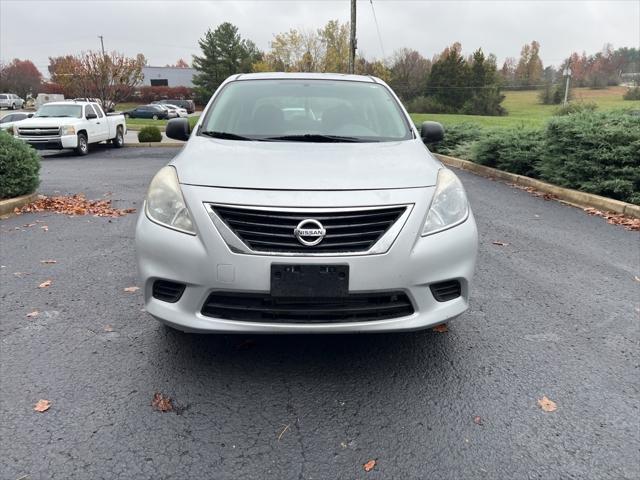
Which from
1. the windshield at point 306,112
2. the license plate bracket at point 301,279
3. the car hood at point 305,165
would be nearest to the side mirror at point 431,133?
the windshield at point 306,112

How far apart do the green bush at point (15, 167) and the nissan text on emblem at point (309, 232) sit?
6.15 meters

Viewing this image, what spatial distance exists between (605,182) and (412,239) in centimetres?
622

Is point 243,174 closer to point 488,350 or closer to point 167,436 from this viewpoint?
point 167,436

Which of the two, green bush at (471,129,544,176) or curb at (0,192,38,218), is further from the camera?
green bush at (471,129,544,176)

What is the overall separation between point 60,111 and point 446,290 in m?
16.9

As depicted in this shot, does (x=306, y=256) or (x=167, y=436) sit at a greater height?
(x=306, y=256)

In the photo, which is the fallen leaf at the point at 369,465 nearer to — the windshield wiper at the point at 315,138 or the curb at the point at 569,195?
the windshield wiper at the point at 315,138

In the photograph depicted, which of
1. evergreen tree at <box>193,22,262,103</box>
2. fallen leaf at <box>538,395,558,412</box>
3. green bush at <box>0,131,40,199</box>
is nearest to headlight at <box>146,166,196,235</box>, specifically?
fallen leaf at <box>538,395,558,412</box>

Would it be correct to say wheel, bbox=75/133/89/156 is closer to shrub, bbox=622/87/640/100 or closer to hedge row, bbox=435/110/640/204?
hedge row, bbox=435/110/640/204

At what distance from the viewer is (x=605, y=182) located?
7.38 m

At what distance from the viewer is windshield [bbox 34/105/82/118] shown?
634 inches

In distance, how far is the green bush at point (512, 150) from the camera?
9712 millimetres

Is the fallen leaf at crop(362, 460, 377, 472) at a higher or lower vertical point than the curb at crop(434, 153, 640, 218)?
lower

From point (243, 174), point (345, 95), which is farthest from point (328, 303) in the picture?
point (345, 95)
